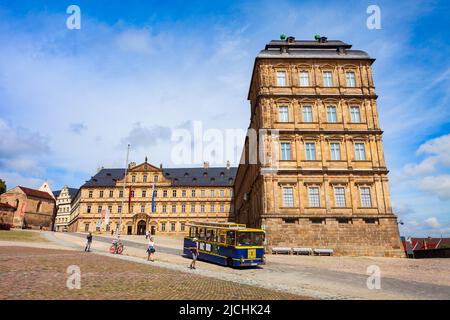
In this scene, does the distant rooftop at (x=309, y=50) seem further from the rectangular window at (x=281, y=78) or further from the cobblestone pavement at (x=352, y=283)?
the cobblestone pavement at (x=352, y=283)

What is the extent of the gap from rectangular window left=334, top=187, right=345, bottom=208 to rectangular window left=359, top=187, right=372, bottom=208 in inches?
68.7

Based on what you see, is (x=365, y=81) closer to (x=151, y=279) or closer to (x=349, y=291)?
(x=349, y=291)

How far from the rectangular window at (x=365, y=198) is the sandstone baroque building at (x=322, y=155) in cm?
9

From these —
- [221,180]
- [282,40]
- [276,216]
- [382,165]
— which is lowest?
[276,216]

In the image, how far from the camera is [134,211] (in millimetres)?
65188

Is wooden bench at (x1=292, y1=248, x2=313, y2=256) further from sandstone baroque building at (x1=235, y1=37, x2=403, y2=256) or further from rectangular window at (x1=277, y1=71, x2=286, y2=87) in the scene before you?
rectangular window at (x1=277, y1=71, x2=286, y2=87)

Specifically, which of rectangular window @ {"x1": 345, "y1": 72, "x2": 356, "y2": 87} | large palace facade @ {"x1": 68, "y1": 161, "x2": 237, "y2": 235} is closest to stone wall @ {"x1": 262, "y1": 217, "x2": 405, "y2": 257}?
rectangular window @ {"x1": 345, "y1": 72, "x2": 356, "y2": 87}

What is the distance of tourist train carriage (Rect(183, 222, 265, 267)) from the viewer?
18.2 metres

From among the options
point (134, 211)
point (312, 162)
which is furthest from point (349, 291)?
point (134, 211)

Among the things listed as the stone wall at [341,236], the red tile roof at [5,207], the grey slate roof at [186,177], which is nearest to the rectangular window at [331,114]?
the stone wall at [341,236]

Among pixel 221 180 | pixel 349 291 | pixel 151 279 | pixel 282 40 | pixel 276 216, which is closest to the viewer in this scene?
pixel 349 291

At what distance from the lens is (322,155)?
1147 inches
